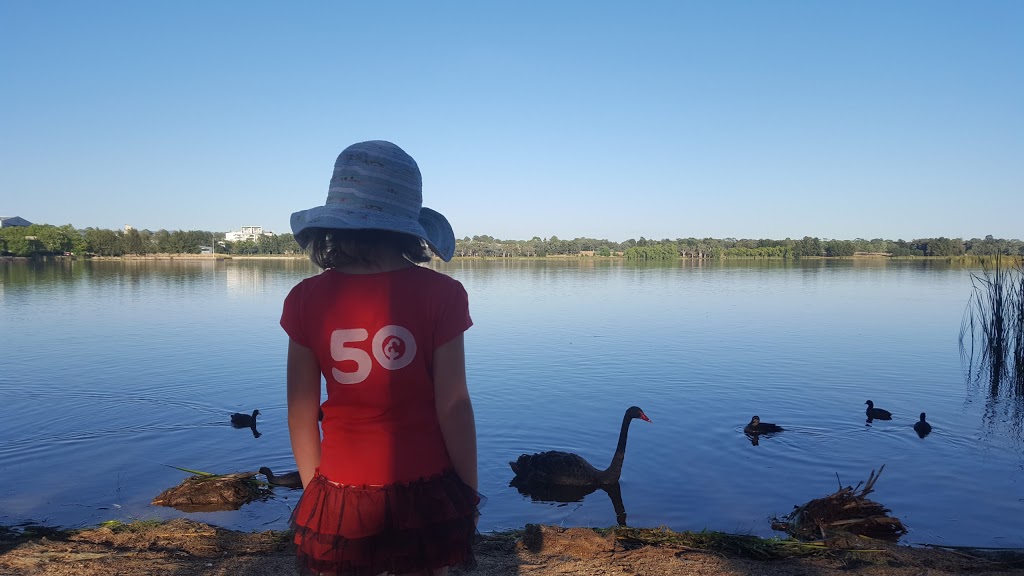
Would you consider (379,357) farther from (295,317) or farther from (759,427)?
(759,427)

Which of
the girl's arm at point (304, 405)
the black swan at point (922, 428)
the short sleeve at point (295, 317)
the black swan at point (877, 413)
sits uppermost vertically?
the short sleeve at point (295, 317)

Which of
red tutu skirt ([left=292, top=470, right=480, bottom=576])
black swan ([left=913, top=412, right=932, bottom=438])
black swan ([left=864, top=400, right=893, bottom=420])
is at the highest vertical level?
red tutu skirt ([left=292, top=470, right=480, bottom=576])

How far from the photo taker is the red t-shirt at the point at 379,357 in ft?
6.78

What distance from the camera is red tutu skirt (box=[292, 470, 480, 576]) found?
2150 mm

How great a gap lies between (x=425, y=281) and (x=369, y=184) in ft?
1.24

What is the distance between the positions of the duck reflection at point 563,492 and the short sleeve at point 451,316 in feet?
21.9

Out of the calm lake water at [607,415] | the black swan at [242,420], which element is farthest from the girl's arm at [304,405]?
the black swan at [242,420]

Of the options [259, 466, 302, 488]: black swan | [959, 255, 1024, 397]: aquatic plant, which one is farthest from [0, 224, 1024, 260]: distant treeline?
[259, 466, 302, 488]: black swan

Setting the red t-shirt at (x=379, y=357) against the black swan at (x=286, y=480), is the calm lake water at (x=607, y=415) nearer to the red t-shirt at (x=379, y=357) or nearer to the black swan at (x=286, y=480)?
the black swan at (x=286, y=480)

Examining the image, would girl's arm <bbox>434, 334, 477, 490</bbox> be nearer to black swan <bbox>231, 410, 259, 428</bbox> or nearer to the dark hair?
the dark hair

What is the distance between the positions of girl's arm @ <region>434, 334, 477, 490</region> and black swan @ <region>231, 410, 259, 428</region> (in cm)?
1065

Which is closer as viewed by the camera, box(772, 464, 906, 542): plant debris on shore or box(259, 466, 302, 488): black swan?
box(772, 464, 906, 542): plant debris on shore

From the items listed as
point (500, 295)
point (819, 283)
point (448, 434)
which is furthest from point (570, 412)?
point (819, 283)

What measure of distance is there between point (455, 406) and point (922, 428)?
1224cm
